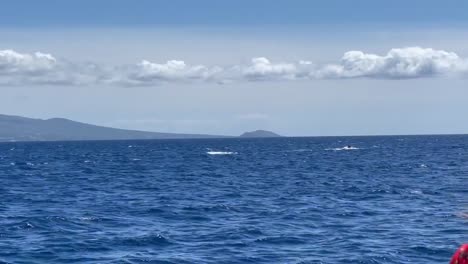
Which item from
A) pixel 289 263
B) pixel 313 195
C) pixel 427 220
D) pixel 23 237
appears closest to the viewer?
pixel 289 263

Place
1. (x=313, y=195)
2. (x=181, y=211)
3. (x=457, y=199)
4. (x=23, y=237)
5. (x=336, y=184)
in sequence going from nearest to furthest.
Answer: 1. (x=23, y=237)
2. (x=181, y=211)
3. (x=457, y=199)
4. (x=313, y=195)
5. (x=336, y=184)

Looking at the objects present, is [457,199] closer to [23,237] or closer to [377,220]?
[377,220]

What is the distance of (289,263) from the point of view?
3938cm

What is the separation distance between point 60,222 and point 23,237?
6736mm

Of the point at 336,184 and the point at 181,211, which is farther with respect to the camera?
the point at 336,184

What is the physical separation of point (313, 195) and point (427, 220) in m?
21.7

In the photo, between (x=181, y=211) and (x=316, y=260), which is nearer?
(x=316, y=260)

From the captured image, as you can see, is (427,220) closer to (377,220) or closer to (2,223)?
(377,220)

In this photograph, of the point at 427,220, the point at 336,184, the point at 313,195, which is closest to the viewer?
the point at 427,220

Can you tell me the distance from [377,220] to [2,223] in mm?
27253

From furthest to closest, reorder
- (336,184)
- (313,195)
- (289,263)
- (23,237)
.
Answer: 1. (336,184)
2. (313,195)
3. (23,237)
4. (289,263)

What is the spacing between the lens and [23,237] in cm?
4728

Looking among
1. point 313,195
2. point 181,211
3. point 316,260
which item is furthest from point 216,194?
point 316,260

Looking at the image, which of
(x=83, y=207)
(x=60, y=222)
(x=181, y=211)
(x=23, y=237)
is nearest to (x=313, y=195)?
(x=181, y=211)
